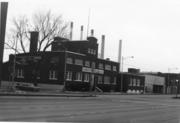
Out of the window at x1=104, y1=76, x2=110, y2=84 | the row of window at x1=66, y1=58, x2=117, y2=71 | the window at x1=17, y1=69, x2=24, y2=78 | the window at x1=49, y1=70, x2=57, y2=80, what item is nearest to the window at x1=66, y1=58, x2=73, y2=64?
the row of window at x1=66, y1=58, x2=117, y2=71

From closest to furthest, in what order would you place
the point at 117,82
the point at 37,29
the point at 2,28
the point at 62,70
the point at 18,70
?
the point at 2,28, the point at 62,70, the point at 18,70, the point at 37,29, the point at 117,82

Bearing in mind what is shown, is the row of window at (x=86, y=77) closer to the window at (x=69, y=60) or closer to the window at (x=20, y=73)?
the window at (x=69, y=60)

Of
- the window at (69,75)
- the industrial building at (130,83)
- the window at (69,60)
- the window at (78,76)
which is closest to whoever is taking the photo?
the window at (69,60)

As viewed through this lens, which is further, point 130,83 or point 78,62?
point 130,83

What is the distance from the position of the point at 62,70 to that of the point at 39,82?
18.7 feet

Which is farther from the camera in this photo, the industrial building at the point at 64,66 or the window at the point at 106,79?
the window at the point at 106,79

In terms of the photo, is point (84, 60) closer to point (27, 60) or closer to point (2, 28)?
point (27, 60)

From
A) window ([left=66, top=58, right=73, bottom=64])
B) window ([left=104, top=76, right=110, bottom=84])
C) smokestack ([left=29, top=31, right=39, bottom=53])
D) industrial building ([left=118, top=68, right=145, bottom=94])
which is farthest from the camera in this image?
industrial building ([left=118, top=68, right=145, bottom=94])

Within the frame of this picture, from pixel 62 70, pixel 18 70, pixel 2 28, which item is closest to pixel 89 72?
pixel 62 70

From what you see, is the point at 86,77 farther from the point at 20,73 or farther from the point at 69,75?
the point at 20,73

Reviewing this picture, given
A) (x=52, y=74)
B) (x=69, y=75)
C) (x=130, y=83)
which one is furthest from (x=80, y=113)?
(x=130, y=83)

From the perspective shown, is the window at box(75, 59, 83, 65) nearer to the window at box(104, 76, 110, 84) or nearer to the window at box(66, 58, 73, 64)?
the window at box(66, 58, 73, 64)

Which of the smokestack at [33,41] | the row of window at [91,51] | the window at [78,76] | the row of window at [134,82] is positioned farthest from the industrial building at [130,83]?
the smokestack at [33,41]

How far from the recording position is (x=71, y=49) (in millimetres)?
80062
